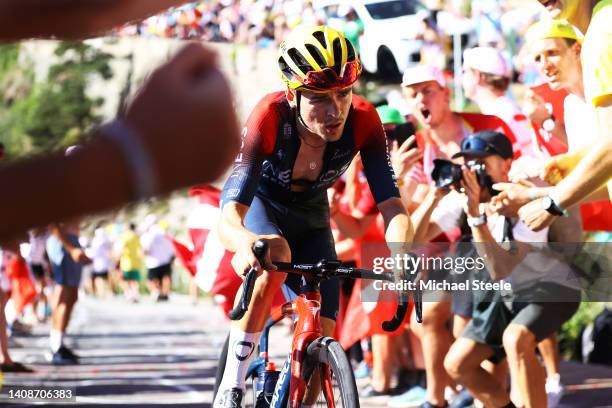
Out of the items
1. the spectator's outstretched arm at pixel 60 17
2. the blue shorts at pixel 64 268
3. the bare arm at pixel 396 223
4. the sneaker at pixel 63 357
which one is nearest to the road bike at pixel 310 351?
the bare arm at pixel 396 223

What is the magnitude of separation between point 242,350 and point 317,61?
1375mm

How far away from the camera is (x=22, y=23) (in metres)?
1.41

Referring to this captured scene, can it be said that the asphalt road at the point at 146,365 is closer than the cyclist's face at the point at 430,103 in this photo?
No

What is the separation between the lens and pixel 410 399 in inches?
325

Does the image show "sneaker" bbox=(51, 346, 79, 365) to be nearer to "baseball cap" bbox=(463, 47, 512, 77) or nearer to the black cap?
"baseball cap" bbox=(463, 47, 512, 77)

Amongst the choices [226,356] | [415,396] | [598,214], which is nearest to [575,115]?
[598,214]

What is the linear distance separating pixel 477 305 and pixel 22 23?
521 cm

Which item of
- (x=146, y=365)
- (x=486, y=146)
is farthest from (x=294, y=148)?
(x=146, y=365)

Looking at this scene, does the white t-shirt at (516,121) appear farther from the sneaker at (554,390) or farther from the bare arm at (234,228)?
the bare arm at (234,228)

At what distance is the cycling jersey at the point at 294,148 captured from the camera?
16.4 feet

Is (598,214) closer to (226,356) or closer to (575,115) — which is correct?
(575,115)

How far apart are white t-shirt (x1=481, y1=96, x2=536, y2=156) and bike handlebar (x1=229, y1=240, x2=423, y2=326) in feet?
9.37

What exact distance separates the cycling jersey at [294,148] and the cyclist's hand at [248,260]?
459mm

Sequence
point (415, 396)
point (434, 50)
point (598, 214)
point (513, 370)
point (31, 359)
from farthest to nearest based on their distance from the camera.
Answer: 1. point (31, 359)
2. point (434, 50)
3. point (415, 396)
4. point (598, 214)
5. point (513, 370)
